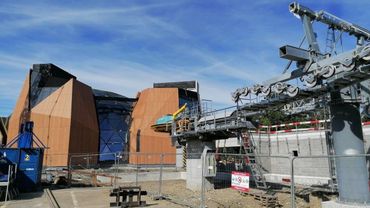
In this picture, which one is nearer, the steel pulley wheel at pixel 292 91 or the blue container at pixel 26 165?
the steel pulley wheel at pixel 292 91

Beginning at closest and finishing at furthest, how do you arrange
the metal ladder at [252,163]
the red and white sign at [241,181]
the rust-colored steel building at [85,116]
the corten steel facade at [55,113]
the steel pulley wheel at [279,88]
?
the red and white sign at [241,181] → the steel pulley wheel at [279,88] → the metal ladder at [252,163] → the corten steel facade at [55,113] → the rust-colored steel building at [85,116]

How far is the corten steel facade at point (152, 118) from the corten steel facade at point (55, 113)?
20.3 feet

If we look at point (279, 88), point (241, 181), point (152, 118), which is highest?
point (152, 118)

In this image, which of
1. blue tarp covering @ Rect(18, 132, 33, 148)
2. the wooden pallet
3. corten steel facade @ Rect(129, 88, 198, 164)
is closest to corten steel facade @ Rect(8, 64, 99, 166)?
corten steel facade @ Rect(129, 88, 198, 164)

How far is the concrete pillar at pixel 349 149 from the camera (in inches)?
499

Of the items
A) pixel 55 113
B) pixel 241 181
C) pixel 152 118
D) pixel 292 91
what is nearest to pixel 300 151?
pixel 292 91

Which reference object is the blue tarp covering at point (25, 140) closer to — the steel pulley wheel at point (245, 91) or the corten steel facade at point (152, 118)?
the steel pulley wheel at point (245, 91)

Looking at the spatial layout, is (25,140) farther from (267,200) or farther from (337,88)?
(337,88)

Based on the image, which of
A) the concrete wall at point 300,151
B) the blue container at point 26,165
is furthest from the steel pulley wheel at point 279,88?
the blue container at point 26,165

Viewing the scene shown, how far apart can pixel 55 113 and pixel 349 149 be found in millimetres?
30247

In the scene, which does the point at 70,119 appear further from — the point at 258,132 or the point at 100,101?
the point at 258,132

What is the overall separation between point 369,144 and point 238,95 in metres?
11.3

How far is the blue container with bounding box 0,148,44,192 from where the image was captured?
18.7m

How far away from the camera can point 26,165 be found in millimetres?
19094
